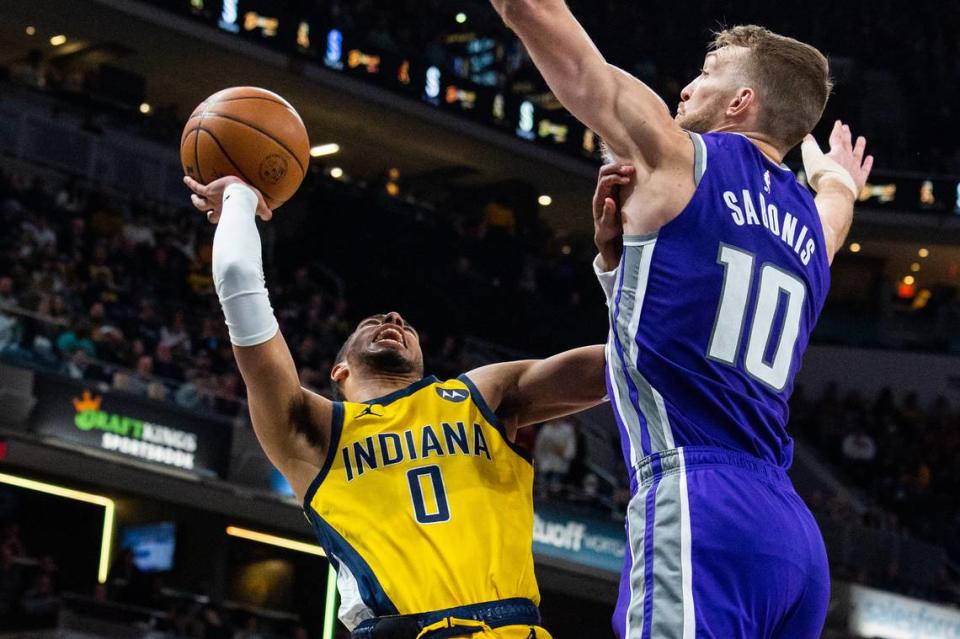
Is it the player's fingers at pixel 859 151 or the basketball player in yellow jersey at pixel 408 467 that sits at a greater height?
the player's fingers at pixel 859 151

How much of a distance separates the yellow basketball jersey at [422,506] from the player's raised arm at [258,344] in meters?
0.07

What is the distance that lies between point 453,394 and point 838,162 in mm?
1359

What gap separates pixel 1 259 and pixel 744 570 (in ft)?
42.6

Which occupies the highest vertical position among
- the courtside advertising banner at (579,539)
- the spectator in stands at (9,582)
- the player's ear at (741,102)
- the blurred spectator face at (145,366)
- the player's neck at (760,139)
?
the player's ear at (741,102)

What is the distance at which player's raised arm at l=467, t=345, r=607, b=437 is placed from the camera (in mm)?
4402

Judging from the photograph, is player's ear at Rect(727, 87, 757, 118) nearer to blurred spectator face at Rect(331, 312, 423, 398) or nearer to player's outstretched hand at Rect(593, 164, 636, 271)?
player's outstretched hand at Rect(593, 164, 636, 271)

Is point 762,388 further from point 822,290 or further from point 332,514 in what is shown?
point 332,514

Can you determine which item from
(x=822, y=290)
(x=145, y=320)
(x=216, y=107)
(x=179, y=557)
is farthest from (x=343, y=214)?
(x=822, y=290)

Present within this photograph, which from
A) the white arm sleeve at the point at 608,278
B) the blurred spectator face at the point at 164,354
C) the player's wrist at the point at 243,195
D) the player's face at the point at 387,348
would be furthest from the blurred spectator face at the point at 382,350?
the blurred spectator face at the point at 164,354

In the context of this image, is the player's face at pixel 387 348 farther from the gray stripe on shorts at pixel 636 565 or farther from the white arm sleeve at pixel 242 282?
the gray stripe on shorts at pixel 636 565

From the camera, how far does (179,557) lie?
19391 millimetres

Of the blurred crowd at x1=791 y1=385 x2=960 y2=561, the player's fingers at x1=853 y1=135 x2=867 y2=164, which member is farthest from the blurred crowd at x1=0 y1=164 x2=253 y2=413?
the player's fingers at x1=853 y1=135 x2=867 y2=164

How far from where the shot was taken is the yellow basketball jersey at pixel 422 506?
→ 4.05 m

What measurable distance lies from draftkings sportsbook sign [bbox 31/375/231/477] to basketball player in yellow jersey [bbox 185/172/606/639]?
1006cm
